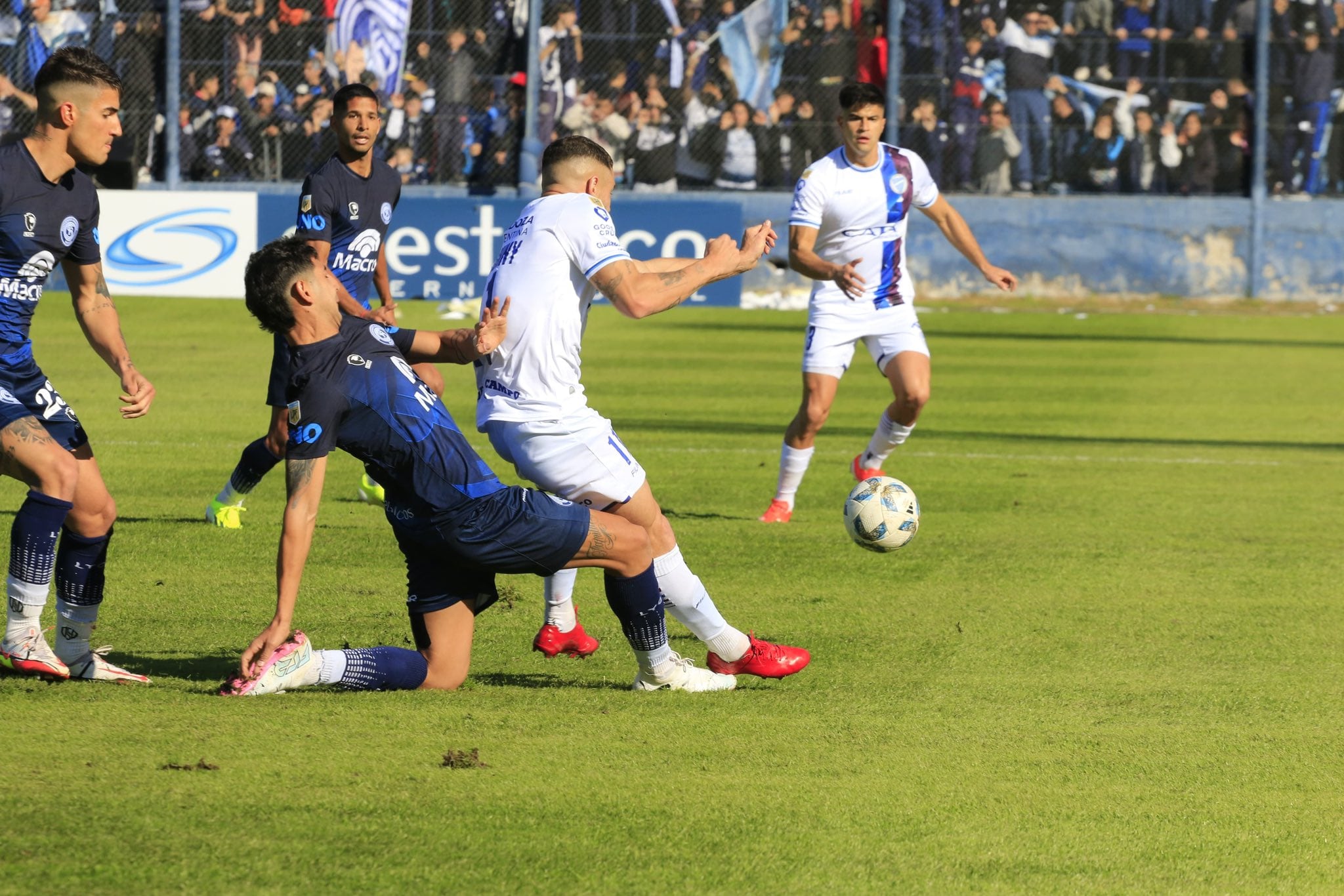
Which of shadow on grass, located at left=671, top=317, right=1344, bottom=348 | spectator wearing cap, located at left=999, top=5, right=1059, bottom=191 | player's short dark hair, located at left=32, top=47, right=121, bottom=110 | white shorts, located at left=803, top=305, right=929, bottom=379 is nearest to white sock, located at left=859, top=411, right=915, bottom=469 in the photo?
white shorts, located at left=803, top=305, right=929, bottom=379

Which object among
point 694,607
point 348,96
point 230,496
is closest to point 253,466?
point 230,496

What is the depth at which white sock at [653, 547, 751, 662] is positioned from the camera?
5254 millimetres

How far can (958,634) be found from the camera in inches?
246

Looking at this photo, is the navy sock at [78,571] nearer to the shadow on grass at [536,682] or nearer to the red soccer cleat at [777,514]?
the shadow on grass at [536,682]

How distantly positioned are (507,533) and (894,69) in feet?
72.3

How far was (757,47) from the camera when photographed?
25938 millimetres

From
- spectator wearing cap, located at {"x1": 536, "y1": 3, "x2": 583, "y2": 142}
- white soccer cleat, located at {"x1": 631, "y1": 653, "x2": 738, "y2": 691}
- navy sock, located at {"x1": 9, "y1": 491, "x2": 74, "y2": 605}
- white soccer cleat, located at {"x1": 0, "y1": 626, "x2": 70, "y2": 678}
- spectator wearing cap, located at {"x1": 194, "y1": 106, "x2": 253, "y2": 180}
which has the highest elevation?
spectator wearing cap, located at {"x1": 536, "y1": 3, "x2": 583, "y2": 142}

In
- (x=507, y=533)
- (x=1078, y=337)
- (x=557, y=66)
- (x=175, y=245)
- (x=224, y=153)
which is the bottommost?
(x=1078, y=337)

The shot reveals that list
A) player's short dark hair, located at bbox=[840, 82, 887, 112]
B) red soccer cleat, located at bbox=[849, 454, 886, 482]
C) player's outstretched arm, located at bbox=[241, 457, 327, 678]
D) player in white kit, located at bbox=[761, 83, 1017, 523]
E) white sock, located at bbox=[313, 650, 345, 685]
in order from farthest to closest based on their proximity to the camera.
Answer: red soccer cleat, located at bbox=[849, 454, 886, 482] → player in white kit, located at bbox=[761, 83, 1017, 523] → player's short dark hair, located at bbox=[840, 82, 887, 112] → white sock, located at bbox=[313, 650, 345, 685] → player's outstretched arm, located at bbox=[241, 457, 327, 678]

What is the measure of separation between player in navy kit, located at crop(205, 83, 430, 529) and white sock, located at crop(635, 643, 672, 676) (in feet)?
11.1

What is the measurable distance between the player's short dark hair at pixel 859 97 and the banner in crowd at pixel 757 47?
1724 centimetres

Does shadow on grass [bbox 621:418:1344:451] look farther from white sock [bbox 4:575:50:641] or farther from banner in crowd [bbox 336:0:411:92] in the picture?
banner in crowd [bbox 336:0:411:92]

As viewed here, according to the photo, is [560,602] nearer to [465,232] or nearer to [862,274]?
[862,274]

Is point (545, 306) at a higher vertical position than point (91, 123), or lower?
lower
